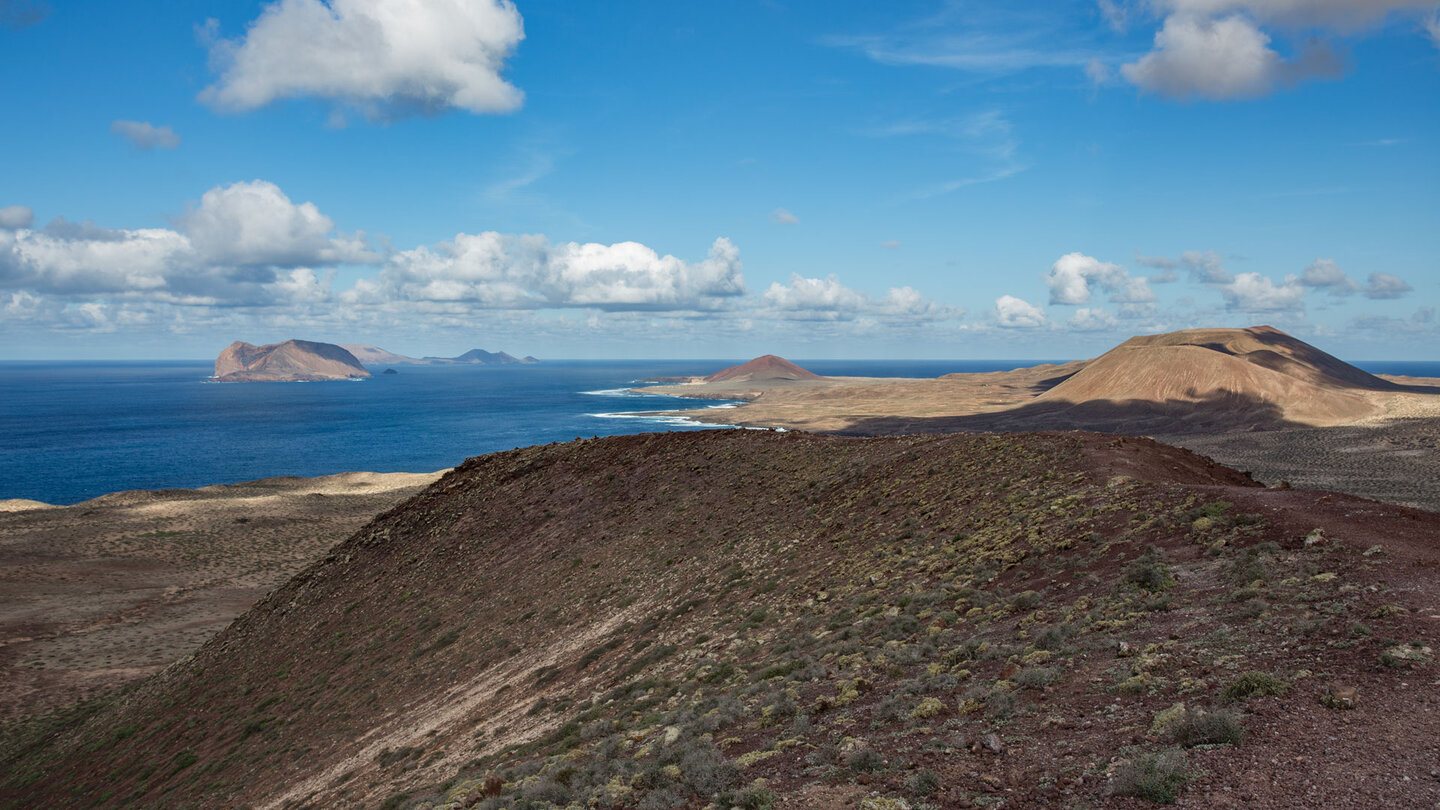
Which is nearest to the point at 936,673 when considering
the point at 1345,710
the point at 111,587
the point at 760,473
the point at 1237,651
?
the point at 1237,651

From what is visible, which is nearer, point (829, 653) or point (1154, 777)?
point (1154, 777)

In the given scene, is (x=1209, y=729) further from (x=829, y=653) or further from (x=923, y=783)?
(x=829, y=653)

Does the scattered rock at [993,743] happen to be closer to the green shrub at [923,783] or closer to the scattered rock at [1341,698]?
the green shrub at [923,783]

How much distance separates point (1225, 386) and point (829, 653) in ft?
493

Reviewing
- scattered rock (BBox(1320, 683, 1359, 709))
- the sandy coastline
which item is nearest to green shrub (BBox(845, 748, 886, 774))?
scattered rock (BBox(1320, 683, 1359, 709))

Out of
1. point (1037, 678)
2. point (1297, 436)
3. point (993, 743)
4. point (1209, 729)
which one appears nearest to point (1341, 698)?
point (1209, 729)

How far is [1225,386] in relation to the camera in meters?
134

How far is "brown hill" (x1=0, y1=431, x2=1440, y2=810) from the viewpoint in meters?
9.26

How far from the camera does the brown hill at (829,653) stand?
926 centimetres

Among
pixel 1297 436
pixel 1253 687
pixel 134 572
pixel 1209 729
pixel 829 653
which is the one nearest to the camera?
pixel 1209 729

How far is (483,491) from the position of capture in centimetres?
3853

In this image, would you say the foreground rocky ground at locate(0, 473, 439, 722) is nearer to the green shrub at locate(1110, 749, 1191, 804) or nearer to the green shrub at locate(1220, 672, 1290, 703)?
the green shrub at locate(1110, 749, 1191, 804)

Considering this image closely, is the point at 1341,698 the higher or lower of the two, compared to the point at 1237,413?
higher

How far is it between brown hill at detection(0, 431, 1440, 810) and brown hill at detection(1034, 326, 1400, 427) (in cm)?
12307
